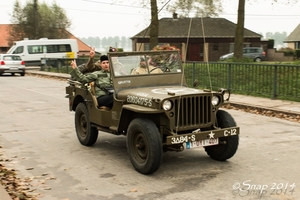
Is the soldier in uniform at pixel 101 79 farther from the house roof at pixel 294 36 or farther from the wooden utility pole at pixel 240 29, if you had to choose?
the house roof at pixel 294 36

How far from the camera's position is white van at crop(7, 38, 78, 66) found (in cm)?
3916

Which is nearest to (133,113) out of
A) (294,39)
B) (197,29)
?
(197,29)

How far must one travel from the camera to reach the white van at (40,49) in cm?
3916

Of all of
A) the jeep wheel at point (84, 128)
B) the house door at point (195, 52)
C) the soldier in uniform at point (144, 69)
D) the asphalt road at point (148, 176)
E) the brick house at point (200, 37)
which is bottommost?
the asphalt road at point (148, 176)

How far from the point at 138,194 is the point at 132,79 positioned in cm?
238

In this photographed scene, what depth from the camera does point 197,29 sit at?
50812 mm

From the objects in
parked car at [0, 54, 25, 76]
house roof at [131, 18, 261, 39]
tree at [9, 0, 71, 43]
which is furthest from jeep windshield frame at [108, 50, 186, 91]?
tree at [9, 0, 71, 43]

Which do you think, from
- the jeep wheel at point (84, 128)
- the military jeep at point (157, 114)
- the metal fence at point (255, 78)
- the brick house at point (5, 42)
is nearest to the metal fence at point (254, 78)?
the metal fence at point (255, 78)

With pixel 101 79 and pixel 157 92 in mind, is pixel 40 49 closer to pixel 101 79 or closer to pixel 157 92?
pixel 101 79

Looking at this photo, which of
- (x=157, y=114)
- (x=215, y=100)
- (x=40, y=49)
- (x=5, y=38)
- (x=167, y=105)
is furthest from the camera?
(x=5, y=38)

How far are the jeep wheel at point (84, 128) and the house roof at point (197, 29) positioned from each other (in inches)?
1652

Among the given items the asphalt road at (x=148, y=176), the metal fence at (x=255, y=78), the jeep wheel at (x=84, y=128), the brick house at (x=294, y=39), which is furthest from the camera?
the brick house at (x=294, y=39)

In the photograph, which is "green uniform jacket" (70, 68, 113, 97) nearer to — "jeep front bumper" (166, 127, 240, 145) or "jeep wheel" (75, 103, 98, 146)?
"jeep wheel" (75, 103, 98, 146)

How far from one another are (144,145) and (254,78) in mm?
9409
